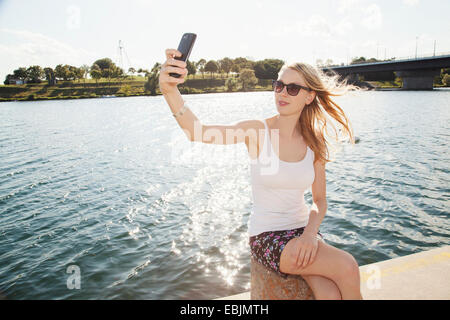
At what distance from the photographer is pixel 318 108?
387 centimetres

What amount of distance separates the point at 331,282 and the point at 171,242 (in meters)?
6.16

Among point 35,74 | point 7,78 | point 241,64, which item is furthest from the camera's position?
point 241,64

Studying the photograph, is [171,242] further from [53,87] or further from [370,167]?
[53,87]

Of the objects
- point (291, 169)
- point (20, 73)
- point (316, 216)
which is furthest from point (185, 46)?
point (20, 73)

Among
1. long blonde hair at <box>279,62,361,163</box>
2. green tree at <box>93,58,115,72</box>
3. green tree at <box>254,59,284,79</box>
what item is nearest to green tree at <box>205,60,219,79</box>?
green tree at <box>254,59,284,79</box>

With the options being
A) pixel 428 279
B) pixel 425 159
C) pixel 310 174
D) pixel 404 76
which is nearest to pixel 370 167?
pixel 425 159

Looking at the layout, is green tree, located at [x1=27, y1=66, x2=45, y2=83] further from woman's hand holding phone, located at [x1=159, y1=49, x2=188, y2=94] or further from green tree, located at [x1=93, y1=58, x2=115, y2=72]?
woman's hand holding phone, located at [x1=159, y1=49, x2=188, y2=94]

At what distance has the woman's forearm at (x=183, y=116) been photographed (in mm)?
2549

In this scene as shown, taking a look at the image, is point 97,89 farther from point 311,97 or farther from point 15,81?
point 311,97

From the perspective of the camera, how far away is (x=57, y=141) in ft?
84.4

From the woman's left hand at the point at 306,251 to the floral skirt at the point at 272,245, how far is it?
195 mm

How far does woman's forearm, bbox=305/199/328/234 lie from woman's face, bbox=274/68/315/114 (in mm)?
1114

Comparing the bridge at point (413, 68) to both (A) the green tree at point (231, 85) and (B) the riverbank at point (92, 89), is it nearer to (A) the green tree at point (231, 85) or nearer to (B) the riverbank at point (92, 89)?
(A) the green tree at point (231, 85)

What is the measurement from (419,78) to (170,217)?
335ft
